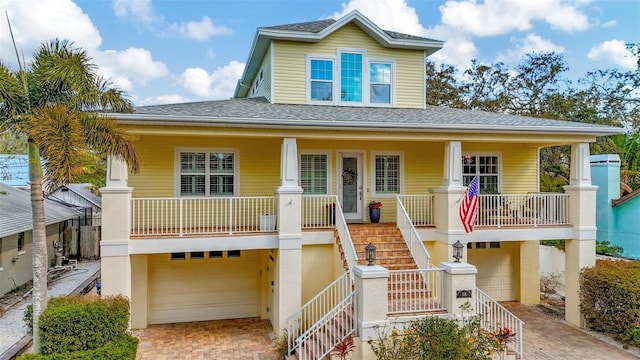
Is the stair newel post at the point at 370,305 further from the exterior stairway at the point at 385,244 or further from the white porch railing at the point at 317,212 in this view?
the white porch railing at the point at 317,212

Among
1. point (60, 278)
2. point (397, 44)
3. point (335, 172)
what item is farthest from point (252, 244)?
point (60, 278)

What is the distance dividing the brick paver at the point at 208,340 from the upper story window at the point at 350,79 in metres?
7.21

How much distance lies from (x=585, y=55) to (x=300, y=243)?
26858 millimetres

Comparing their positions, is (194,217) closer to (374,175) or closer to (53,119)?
(53,119)

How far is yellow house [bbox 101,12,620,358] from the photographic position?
9.51 m

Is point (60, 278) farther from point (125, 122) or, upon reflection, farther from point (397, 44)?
point (397, 44)

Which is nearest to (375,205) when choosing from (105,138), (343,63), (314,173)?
(314,173)

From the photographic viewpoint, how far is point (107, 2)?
18.0 metres

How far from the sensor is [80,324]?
704 cm

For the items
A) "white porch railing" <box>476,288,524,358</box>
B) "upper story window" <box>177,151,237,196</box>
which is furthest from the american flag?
"upper story window" <box>177,151,237,196</box>

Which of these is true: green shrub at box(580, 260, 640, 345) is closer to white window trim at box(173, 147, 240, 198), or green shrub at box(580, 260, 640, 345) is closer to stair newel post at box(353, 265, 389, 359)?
stair newel post at box(353, 265, 389, 359)

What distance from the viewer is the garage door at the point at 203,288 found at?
11477 mm

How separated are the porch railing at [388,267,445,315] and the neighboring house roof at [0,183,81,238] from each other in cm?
1145

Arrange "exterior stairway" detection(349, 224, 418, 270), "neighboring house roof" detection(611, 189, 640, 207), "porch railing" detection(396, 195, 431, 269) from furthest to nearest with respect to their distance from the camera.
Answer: "neighboring house roof" detection(611, 189, 640, 207)
"exterior stairway" detection(349, 224, 418, 270)
"porch railing" detection(396, 195, 431, 269)
